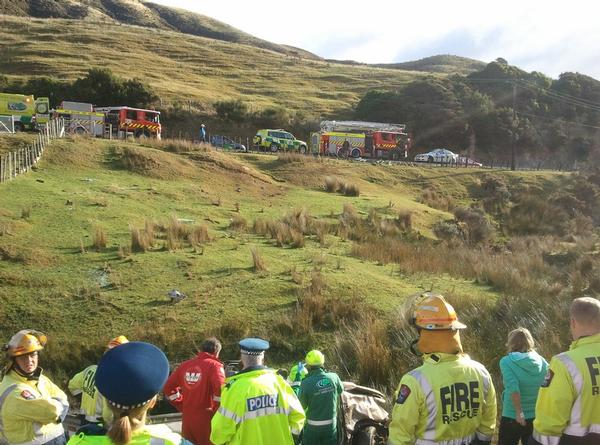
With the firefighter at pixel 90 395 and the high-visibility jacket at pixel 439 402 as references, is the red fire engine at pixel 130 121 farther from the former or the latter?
the high-visibility jacket at pixel 439 402

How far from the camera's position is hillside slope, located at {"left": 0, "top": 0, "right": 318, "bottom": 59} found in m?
112

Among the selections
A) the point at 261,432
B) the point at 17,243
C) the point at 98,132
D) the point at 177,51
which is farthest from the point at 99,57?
the point at 261,432

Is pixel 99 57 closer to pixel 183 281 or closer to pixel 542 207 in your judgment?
pixel 542 207

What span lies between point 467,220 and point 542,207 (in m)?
6.70

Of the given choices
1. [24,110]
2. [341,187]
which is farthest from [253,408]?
[24,110]

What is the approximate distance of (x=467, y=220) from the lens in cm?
2627

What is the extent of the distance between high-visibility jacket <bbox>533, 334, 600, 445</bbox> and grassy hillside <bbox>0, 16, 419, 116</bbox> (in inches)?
2060

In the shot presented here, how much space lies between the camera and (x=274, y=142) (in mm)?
39906

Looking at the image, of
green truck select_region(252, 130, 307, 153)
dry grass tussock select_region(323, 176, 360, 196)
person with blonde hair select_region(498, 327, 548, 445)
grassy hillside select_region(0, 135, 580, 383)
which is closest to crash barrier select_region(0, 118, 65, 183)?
grassy hillside select_region(0, 135, 580, 383)

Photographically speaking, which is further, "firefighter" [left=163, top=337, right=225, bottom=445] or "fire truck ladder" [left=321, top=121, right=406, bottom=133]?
"fire truck ladder" [left=321, top=121, right=406, bottom=133]

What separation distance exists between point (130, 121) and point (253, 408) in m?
35.2

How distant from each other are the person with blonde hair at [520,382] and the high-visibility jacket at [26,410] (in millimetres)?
4002

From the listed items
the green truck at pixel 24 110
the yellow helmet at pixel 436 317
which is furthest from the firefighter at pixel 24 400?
the green truck at pixel 24 110

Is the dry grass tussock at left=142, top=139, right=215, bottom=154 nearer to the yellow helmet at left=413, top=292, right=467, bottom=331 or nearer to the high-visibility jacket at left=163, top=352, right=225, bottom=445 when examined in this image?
the high-visibility jacket at left=163, top=352, right=225, bottom=445
